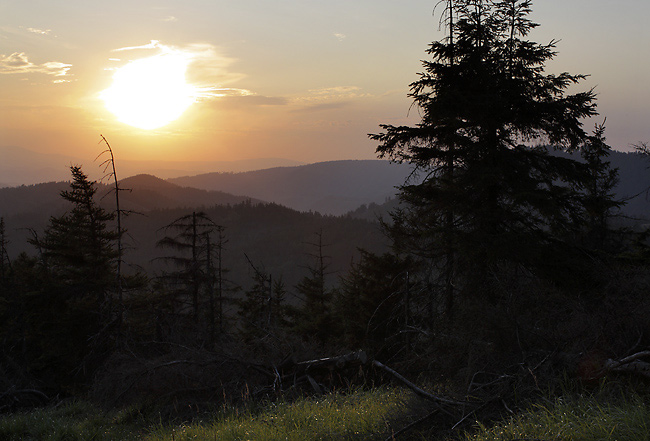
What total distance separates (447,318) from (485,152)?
16.9 ft

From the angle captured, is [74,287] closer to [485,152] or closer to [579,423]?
[485,152]

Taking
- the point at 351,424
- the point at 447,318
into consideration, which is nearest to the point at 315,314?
the point at 447,318

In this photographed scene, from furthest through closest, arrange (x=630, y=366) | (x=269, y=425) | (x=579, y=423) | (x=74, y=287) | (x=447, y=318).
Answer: (x=74, y=287)
(x=447, y=318)
(x=269, y=425)
(x=630, y=366)
(x=579, y=423)

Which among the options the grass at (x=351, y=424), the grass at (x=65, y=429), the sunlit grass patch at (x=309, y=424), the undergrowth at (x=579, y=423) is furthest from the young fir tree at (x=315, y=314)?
the undergrowth at (x=579, y=423)

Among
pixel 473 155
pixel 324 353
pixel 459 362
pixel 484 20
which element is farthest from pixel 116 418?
pixel 484 20

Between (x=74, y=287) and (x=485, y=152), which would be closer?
(x=485, y=152)

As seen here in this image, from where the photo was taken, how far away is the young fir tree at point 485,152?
12984mm

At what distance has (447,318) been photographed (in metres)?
12.8

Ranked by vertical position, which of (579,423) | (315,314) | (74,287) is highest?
(579,423)

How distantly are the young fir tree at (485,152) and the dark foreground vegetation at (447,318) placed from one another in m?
0.06

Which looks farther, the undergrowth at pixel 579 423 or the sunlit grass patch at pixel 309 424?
the sunlit grass patch at pixel 309 424

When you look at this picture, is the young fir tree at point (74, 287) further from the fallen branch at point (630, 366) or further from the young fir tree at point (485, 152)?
the fallen branch at point (630, 366)

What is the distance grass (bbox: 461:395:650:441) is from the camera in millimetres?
3484

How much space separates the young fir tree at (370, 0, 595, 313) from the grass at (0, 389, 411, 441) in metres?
7.16
